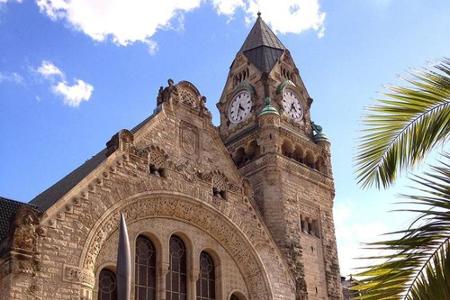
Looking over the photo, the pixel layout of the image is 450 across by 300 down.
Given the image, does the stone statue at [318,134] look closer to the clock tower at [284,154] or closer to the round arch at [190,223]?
→ the clock tower at [284,154]

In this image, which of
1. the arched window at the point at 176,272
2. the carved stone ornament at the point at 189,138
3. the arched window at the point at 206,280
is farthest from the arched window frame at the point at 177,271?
the carved stone ornament at the point at 189,138

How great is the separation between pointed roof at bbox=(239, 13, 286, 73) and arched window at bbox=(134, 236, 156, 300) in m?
14.9

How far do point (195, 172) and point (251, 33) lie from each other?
15.8m

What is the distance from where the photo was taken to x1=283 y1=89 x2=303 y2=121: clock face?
3241 cm

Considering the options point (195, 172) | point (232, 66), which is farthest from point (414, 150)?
point (232, 66)

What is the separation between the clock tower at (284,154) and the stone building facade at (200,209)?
0.23 feet

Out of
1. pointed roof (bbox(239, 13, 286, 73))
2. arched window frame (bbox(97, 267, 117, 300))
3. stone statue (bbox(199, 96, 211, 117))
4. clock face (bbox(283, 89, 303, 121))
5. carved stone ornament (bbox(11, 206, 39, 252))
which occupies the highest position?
pointed roof (bbox(239, 13, 286, 73))

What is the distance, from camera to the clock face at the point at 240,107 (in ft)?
107

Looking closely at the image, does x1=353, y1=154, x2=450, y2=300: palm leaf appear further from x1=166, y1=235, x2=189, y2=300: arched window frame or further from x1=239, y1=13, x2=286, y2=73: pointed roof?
x1=239, y1=13, x2=286, y2=73: pointed roof

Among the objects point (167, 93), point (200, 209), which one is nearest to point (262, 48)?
point (167, 93)

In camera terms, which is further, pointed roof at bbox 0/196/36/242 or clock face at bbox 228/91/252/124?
clock face at bbox 228/91/252/124

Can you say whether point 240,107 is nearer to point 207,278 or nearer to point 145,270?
point 207,278

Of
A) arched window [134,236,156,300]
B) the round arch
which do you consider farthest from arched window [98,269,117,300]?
the round arch

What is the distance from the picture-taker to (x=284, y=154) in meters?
30.3
